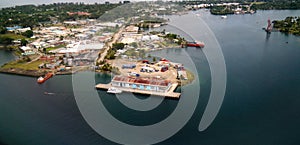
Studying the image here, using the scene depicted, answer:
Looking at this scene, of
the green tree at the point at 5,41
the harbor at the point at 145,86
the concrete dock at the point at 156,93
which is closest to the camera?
the concrete dock at the point at 156,93

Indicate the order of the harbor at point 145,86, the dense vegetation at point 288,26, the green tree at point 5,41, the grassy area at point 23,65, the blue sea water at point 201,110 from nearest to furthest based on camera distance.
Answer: the blue sea water at point 201,110 < the harbor at point 145,86 < the grassy area at point 23,65 < the green tree at point 5,41 < the dense vegetation at point 288,26

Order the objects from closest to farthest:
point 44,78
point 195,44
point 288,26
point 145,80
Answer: point 145,80, point 44,78, point 195,44, point 288,26

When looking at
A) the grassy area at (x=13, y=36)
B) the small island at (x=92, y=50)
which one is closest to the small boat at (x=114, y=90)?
the small island at (x=92, y=50)

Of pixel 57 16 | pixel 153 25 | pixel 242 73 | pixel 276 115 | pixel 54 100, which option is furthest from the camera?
pixel 57 16

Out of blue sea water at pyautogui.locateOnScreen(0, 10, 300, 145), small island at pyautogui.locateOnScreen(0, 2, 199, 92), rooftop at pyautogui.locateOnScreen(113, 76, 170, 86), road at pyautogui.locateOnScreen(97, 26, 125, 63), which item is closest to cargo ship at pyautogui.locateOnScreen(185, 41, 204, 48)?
small island at pyautogui.locateOnScreen(0, 2, 199, 92)

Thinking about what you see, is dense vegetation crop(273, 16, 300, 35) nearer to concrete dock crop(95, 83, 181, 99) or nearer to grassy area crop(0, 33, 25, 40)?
concrete dock crop(95, 83, 181, 99)

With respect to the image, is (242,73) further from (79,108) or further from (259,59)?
(79,108)

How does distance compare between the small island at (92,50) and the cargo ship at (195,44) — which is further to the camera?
the cargo ship at (195,44)

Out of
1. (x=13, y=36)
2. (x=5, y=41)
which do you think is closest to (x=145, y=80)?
(x=5, y=41)

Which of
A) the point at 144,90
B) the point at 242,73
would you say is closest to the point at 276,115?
the point at 242,73

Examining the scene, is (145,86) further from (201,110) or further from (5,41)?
(5,41)

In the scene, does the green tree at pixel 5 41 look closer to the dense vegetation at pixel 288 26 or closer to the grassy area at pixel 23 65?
the grassy area at pixel 23 65
